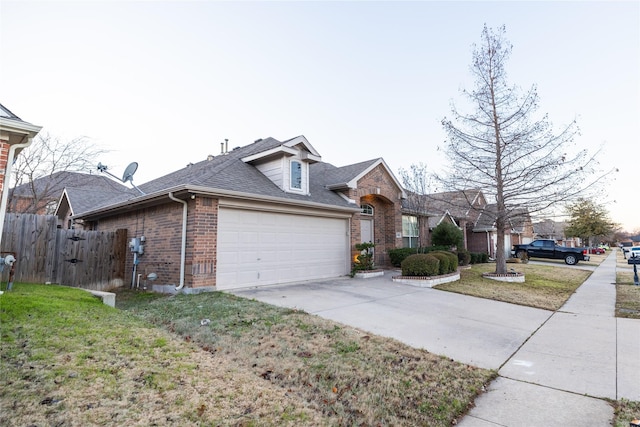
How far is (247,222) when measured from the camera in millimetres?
9016

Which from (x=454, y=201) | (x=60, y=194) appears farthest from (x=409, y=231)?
(x=60, y=194)

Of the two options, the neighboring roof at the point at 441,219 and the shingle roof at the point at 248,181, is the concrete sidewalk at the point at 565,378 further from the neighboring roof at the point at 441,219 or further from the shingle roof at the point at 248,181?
the neighboring roof at the point at 441,219

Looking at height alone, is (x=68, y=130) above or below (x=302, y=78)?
below

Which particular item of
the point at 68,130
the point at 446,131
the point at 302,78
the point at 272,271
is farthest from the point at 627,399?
the point at 68,130

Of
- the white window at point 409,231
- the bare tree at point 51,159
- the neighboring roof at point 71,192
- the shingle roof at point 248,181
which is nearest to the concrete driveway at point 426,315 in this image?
the shingle roof at point 248,181

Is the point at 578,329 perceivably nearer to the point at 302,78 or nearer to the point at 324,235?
the point at 324,235

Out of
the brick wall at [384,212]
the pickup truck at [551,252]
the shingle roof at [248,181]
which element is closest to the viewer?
the shingle roof at [248,181]

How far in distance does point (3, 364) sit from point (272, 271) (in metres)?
6.69

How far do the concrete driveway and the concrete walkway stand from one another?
2 centimetres

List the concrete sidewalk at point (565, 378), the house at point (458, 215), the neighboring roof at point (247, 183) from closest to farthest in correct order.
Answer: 1. the concrete sidewalk at point (565, 378)
2. the neighboring roof at point (247, 183)
3. the house at point (458, 215)

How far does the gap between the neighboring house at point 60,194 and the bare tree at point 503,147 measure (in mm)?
15042

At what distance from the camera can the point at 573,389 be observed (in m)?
3.37

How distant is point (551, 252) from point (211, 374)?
26.3 metres

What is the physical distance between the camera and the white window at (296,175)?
36.0ft
